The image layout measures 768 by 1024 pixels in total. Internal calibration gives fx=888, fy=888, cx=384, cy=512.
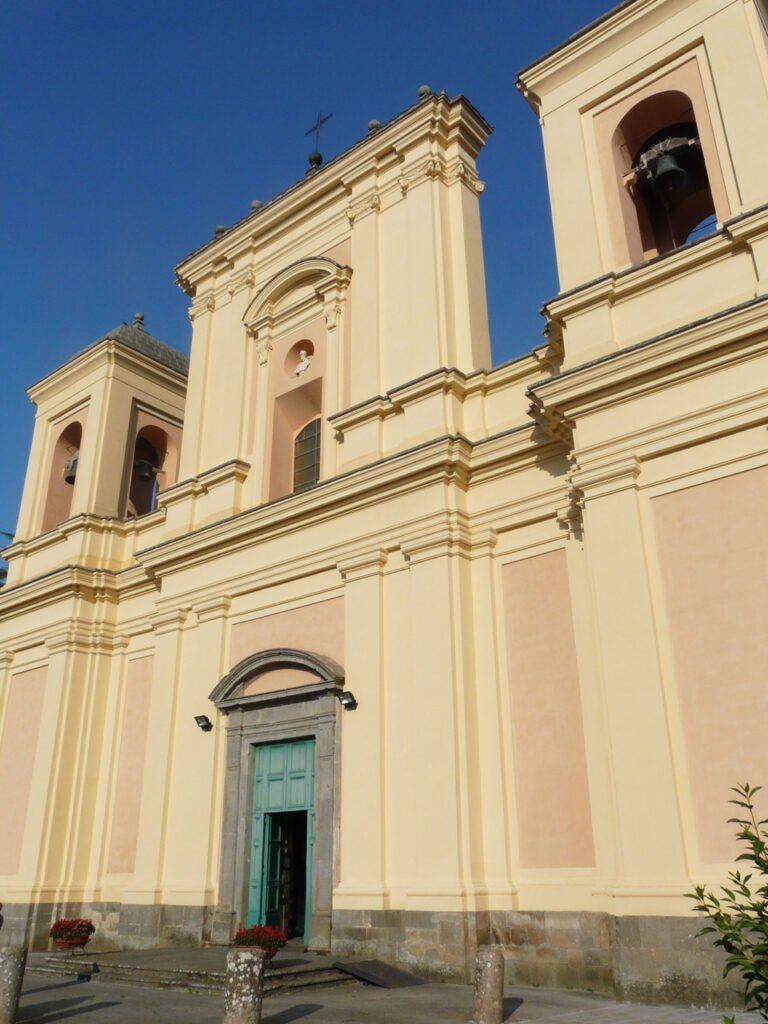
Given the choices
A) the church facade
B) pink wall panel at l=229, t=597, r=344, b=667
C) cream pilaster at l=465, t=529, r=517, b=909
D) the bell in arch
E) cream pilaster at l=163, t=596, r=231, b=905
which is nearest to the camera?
the church facade

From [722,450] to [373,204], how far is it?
838 centimetres

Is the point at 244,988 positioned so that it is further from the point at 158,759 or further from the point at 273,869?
the point at 158,759

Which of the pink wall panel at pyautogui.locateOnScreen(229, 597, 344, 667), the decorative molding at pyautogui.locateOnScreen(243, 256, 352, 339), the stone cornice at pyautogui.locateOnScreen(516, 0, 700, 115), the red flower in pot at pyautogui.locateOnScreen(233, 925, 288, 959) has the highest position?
the stone cornice at pyautogui.locateOnScreen(516, 0, 700, 115)

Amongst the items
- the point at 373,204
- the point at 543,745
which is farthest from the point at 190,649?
the point at 373,204

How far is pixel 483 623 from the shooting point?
455 inches

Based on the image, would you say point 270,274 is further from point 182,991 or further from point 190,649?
point 182,991

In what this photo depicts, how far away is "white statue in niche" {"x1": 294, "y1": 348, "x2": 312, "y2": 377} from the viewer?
15875 millimetres

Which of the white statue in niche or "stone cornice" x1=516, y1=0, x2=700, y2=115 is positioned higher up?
"stone cornice" x1=516, y1=0, x2=700, y2=115

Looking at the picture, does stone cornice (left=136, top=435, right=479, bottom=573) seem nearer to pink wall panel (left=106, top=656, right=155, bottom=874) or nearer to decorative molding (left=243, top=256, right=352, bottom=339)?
pink wall panel (left=106, top=656, right=155, bottom=874)

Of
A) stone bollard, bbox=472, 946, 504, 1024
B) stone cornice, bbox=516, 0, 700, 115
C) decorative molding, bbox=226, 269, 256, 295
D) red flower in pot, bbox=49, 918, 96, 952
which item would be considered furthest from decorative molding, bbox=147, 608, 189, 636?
stone cornice, bbox=516, 0, 700, 115

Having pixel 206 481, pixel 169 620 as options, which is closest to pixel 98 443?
pixel 206 481

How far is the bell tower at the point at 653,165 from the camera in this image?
10.2 meters

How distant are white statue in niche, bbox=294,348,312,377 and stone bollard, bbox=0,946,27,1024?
1061 centimetres

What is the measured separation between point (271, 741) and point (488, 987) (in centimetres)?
628
